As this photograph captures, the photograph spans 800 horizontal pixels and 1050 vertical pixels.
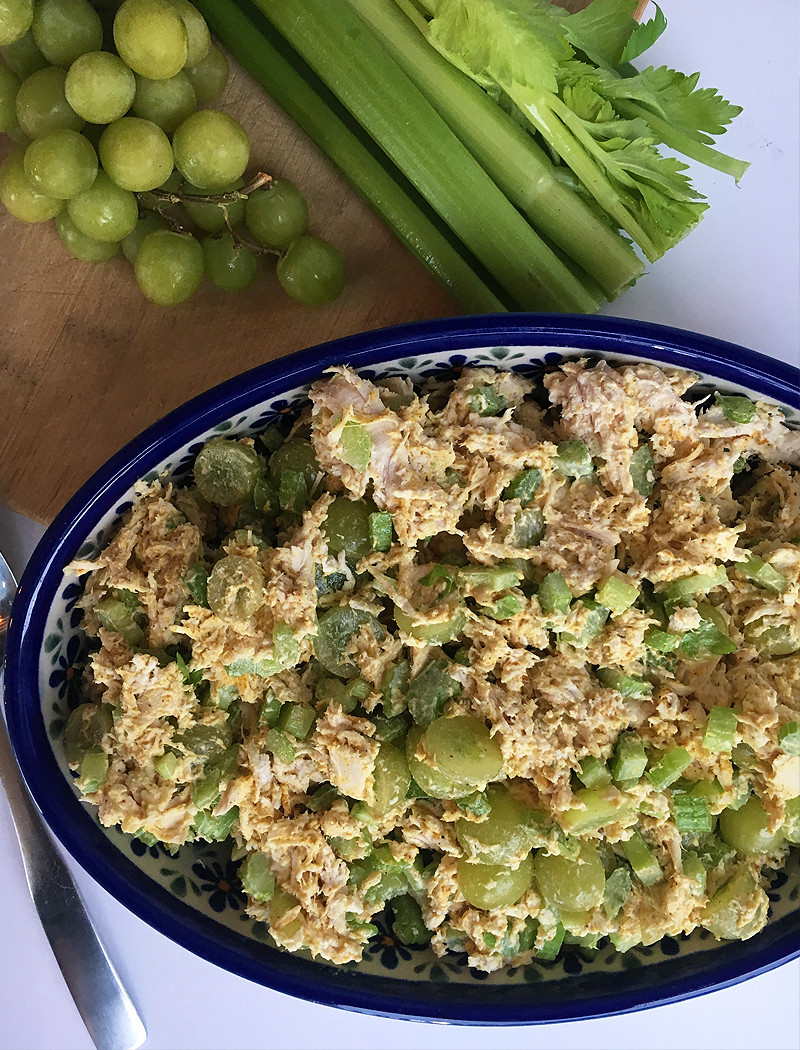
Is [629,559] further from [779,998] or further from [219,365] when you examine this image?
[779,998]

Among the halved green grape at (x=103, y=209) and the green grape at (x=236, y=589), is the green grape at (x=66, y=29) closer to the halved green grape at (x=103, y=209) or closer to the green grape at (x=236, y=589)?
the halved green grape at (x=103, y=209)

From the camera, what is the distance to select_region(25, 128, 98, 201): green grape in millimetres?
1990

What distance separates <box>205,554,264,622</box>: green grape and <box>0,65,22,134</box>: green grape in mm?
1287

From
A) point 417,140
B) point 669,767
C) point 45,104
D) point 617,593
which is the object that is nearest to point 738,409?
point 617,593

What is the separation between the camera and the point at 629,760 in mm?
1914

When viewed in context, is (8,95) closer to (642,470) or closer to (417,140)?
(417,140)

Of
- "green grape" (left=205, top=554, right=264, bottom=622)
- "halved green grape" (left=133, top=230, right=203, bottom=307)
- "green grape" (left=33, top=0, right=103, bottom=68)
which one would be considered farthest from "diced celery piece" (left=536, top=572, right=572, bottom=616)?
"green grape" (left=33, top=0, right=103, bottom=68)

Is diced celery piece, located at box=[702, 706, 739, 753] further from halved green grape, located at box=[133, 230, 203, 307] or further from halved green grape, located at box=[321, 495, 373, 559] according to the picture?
halved green grape, located at box=[133, 230, 203, 307]

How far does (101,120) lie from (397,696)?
Answer: 5.06 feet

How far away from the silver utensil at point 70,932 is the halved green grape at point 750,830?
74.3 inches

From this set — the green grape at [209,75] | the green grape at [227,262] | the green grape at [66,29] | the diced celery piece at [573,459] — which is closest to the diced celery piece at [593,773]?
the diced celery piece at [573,459]

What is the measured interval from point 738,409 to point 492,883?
122cm

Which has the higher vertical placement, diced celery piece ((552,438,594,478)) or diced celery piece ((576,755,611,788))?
diced celery piece ((552,438,594,478))

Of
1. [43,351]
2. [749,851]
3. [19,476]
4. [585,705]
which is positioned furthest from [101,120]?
[749,851]
